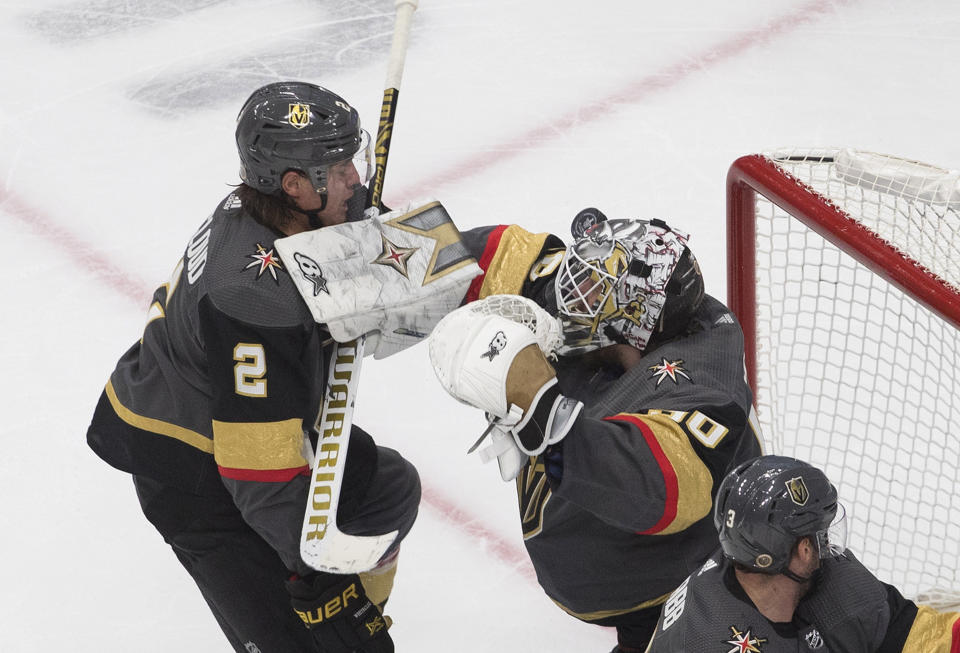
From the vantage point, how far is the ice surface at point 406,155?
3.34m

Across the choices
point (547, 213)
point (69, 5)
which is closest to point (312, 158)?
point (547, 213)

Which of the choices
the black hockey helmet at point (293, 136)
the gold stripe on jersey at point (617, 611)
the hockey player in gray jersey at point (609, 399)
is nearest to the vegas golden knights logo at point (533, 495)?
the hockey player in gray jersey at point (609, 399)

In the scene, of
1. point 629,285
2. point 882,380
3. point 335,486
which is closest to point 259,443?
point 335,486

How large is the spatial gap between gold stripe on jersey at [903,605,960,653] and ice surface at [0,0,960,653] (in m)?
1.23

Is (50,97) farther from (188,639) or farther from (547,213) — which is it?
(188,639)

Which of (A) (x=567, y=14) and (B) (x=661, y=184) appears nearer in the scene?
(B) (x=661, y=184)

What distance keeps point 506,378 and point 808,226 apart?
1052mm

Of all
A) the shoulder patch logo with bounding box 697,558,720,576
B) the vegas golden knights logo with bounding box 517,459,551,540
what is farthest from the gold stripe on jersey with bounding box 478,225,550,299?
the shoulder patch logo with bounding box 697,558,720,576

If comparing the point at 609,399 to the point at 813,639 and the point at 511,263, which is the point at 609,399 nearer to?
the point at 511,263

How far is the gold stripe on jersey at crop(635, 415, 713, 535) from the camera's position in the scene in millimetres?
2123

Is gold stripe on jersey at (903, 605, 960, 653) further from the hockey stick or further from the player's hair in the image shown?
the player's hair

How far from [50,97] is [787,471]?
13.6ft

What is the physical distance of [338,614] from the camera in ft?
8.72

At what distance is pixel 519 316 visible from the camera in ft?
7.00
